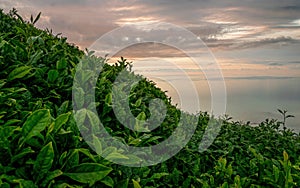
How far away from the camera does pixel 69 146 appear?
7.38 feet

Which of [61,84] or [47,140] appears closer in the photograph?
[47,140]

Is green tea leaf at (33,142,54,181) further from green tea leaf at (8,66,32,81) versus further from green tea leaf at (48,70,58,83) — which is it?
green tea leaf at (48,70,58,83)

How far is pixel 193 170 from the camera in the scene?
3.60m

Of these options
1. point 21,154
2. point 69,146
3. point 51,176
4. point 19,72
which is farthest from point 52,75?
point 51,176

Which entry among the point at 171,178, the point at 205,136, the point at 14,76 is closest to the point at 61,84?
the point at 14,76

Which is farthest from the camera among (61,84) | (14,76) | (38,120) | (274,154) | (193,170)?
(274,154)

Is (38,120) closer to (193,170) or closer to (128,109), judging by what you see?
(128,109)

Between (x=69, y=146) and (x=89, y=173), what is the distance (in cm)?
27

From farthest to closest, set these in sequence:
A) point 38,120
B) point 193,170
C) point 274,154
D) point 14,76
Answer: point 274,154 < point 193,170 < point 14,76 < point 38,120

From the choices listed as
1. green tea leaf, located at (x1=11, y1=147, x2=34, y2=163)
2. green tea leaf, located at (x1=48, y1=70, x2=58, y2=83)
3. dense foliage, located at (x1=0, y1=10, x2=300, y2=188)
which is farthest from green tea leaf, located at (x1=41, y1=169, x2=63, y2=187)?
green tea leaf, located at (x1=48, y1=70, x2=58, y2=83)

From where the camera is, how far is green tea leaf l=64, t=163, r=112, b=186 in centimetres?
202

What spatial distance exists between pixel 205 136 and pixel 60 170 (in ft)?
10.6

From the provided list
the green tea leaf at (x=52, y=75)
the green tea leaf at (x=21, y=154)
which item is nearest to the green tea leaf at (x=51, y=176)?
the green tea leaf at (x=21, y=154)

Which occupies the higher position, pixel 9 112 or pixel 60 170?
pixel 9 112
